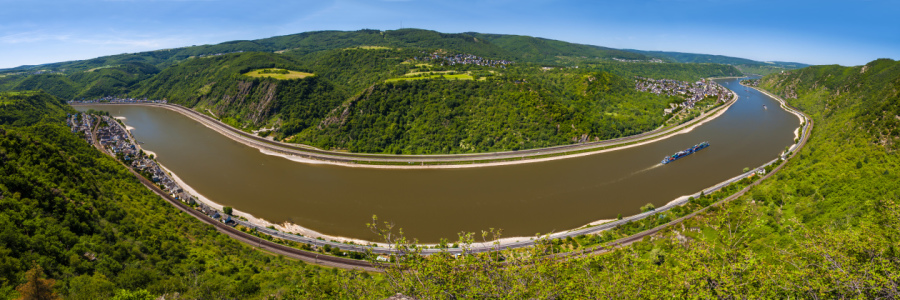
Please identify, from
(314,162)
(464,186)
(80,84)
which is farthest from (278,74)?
(80,84)

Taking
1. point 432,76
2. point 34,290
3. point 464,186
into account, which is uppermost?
point 432,76

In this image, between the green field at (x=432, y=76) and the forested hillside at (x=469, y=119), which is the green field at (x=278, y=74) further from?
the green field at (x=432, y=76)

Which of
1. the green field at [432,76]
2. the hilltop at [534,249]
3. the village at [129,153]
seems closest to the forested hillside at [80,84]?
the village at [129,153]

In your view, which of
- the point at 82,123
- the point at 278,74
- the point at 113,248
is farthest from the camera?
the point at 278,74

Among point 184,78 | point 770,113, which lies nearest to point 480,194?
point 770,113

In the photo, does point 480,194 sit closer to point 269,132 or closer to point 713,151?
point 713,151

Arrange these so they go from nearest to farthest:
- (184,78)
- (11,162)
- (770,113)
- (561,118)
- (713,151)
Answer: (11,162) → (713,151) → (561,118) → (770,113) → (184,78)

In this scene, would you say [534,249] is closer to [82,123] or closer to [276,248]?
[276,248]
